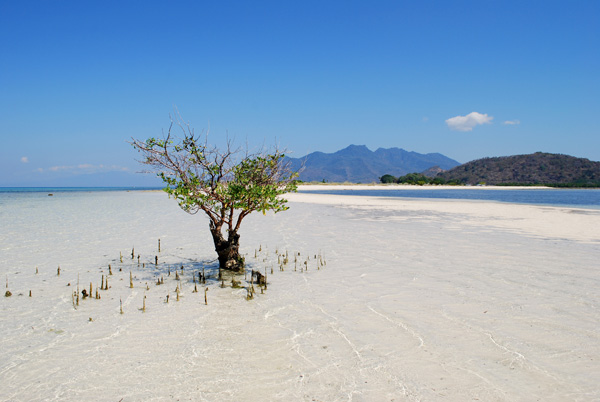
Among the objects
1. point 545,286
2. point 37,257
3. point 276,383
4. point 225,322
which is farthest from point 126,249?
point 545,286

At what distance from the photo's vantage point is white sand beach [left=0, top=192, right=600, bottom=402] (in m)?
4.78


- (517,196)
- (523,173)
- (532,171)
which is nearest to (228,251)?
(517,196)

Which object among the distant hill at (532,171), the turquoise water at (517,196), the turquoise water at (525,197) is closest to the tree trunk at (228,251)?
the turquoise water at (517,196)

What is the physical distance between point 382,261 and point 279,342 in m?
6.76

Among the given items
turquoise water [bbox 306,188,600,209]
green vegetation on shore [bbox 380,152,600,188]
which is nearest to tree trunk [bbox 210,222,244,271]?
turquoise water [bbox 306,188,600,209]

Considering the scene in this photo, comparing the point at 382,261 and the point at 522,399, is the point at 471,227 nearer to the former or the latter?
the point at 382,261

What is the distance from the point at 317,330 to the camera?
21.7 ft

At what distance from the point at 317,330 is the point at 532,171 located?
184288 millimetres

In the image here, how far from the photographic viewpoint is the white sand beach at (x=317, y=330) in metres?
4.78

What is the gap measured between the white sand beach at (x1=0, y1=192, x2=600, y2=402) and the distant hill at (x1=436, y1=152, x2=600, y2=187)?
478 ft

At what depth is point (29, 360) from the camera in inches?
216

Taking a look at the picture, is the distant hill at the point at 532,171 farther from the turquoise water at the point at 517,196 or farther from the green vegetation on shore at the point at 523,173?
Result: the turquoise water at the point at 517,196

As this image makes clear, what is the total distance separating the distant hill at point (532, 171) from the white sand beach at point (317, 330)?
146 meters

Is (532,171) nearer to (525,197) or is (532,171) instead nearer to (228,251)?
(525,197)
